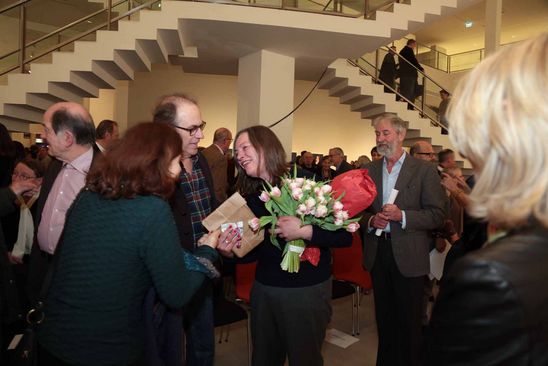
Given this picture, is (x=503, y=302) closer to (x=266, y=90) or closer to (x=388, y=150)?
(x=388, y=150)

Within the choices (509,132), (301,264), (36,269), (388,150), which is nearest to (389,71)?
(388,150)

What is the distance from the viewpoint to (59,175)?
7.32ft

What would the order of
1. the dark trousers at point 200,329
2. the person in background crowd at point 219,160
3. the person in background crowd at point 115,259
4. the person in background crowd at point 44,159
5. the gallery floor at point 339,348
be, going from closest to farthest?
the person in background crowd at point 115,259
the dark trousers at point 200,329
the gallery floor at point 339,348
the person in background crowd at point 44,159
the person in background crowd at point 219,160

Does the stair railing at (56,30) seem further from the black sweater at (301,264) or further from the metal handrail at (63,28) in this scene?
the black sweater at (301,264)

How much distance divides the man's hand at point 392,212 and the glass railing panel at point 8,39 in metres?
5.56

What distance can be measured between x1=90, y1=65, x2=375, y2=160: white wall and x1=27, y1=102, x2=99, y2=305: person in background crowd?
22.8ft

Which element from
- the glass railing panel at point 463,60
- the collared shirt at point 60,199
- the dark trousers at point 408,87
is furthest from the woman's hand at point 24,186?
the glass railing panel at point 463,60

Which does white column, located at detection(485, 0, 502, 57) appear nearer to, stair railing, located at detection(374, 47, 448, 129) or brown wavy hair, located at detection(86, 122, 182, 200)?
stair railing, located at detection(374, 47, 448, 129)

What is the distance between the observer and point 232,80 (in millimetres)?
11578

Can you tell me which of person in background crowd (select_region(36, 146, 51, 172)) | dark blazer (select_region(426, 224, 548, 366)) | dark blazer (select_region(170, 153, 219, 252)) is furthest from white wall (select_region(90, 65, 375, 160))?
dark blazer (select_region(426, 224, 548, 366))

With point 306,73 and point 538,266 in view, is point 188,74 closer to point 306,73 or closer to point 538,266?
point 306,73

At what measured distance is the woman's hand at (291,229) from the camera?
75.0 inches

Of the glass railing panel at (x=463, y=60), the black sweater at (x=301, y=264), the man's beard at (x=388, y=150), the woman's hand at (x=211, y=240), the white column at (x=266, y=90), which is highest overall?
the glass railing panel at (x=463, y=60)

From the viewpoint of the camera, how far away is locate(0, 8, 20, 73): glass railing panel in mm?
5691
